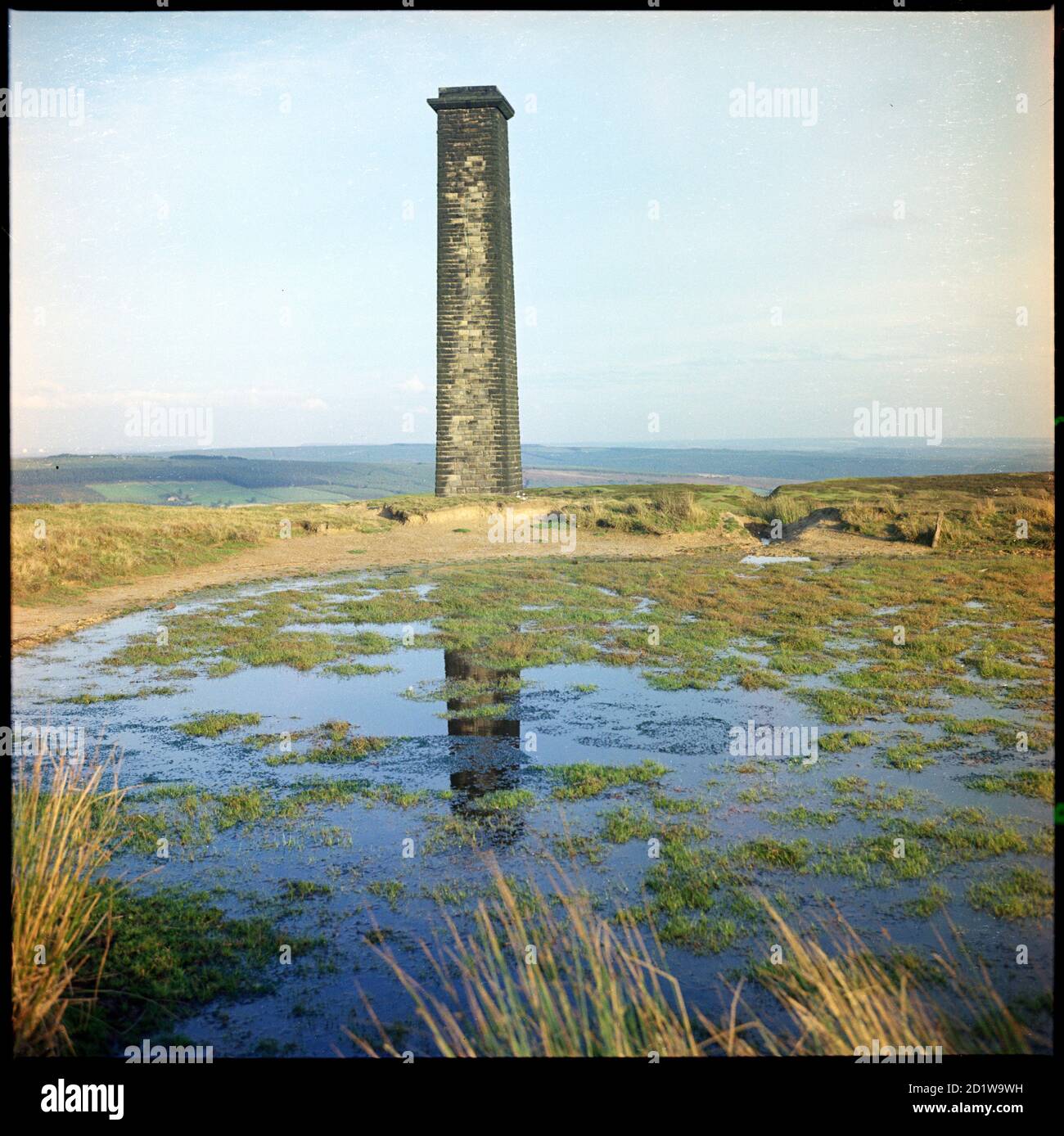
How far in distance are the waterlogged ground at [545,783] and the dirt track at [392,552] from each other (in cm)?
174

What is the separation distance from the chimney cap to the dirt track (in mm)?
10686

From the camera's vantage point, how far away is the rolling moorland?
13.9 ft

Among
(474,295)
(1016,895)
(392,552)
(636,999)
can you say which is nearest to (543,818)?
(636,999)

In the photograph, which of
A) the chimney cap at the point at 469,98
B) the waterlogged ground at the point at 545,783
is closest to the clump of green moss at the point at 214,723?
the waterlogged ground at the point at 545,783

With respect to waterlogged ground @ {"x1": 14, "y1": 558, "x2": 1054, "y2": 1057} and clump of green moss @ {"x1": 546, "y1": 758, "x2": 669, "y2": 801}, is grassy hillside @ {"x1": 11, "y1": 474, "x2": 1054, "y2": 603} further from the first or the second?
clump of green moss @ {"x1": 546, "y1": 758, "x2": 669, "y2": 801}

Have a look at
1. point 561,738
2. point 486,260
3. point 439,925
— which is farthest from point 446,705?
point 486,260

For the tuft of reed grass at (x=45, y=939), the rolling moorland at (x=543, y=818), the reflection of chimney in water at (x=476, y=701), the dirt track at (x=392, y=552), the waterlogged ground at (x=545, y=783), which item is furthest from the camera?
the dirt track at (x=392, y=552)

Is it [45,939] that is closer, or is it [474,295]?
[45,939]

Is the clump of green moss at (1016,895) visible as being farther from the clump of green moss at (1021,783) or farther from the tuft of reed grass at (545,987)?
the tuft of reed grass at (545,987)

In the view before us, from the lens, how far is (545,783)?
23.8 feet

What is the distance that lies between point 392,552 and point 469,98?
43.1 ft

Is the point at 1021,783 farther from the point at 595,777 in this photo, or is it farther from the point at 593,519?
the point at 593,519

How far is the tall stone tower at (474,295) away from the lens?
26719 millimetres
